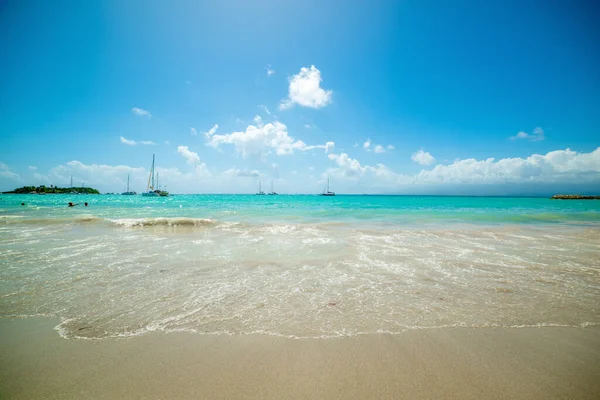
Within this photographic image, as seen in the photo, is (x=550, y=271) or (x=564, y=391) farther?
(x=550, y=271)

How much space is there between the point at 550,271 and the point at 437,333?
20.0 ft

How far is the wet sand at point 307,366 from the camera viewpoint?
8.92 feet

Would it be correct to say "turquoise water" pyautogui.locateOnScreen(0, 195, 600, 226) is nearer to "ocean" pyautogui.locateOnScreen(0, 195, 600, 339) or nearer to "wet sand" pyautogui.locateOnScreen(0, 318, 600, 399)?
"ocean" pyautogui.locateOnScreen(0, 195, 600, 339)

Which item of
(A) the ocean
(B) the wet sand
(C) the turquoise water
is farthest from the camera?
(C) the turquoise water

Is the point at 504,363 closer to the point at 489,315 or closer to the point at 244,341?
the point at 489,315

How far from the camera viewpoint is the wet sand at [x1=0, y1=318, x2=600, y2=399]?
272 centimetres

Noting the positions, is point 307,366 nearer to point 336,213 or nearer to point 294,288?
point 294,288

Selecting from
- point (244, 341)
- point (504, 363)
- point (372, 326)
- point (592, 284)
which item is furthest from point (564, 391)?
point (592, 284)

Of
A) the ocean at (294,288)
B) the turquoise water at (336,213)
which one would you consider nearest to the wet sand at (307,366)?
the ocean at (294,288)

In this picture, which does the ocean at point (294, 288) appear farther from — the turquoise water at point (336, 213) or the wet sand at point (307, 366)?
the turquoise water at point (336, 213)

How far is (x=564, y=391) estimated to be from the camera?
2.75 meters

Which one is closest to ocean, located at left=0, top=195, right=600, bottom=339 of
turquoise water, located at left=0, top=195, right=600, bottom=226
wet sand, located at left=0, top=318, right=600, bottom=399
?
wet sand, located at left=0, top=318, right=600, bottom=399

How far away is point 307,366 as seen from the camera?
123 inches

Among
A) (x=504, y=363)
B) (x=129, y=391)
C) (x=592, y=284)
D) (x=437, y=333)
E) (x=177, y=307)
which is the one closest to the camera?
(x=129, y=391)
